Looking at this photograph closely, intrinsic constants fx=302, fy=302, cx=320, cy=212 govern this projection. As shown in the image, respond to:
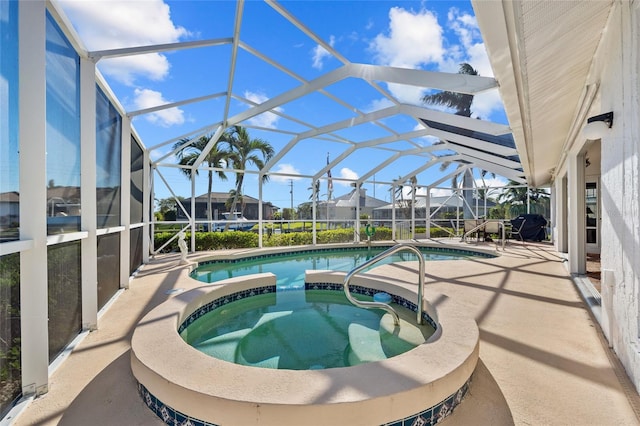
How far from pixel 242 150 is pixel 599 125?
15.7 m

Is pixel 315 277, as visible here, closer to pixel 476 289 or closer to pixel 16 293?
pixel 476 289

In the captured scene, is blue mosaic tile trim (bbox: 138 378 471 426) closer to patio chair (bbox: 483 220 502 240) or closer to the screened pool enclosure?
the screened pool enclosure

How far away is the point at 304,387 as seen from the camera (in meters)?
1.83

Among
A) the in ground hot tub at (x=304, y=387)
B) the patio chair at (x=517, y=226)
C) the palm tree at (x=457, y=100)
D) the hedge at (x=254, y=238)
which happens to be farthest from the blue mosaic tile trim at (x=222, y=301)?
the palm tree at (x=457, y=100)

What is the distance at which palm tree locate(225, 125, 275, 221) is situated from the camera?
53.8 ft

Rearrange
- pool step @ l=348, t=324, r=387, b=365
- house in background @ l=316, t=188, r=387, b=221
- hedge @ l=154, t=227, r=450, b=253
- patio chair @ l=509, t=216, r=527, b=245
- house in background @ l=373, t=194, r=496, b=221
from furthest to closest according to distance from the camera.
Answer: house in background @ l=316, t=188, r=387, b=221, house in background @ l=373, t=194, r=496, b=221, patio chair @ l=509, t=216, r=527, b=245, hedge @ l=154, t=227, r=450, b=253, pool step @ l=348, t=324, r=387, b=365

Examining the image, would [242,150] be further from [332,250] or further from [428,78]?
[428,78]

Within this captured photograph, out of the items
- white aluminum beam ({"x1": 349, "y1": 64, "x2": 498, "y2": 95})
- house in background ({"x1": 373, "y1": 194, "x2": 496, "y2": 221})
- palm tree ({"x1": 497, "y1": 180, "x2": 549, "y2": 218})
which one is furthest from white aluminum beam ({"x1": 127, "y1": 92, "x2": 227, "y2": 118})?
palm tree ({"x1": 497, "y1": 180, "x2": 549, "y2": 218})

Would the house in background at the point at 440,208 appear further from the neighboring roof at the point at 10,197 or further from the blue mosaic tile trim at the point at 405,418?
the neighboring roof at the point at 10,197

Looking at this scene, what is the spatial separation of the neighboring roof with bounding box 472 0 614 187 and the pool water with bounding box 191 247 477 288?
469 cm

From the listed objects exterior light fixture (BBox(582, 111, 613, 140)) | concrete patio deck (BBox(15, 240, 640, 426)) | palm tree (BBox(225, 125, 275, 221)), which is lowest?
concrete patio deck (BBox(15, 240, 640, 426))

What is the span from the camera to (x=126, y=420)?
1921 millimetres

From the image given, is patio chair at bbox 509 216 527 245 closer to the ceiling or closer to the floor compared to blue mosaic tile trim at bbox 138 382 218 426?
closer to the ceiling

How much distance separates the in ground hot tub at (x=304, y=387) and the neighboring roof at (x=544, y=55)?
2498mm
